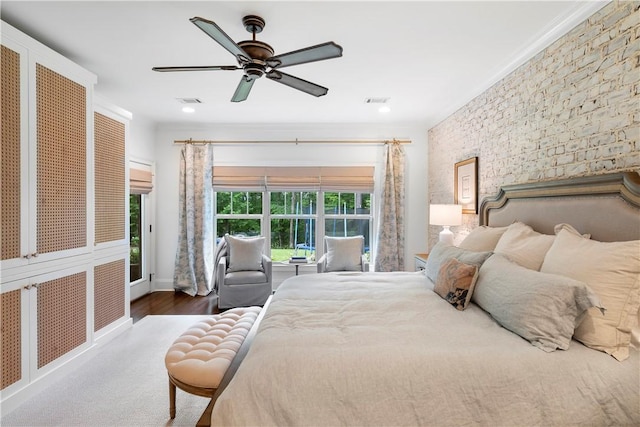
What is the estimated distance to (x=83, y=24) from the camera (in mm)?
2352

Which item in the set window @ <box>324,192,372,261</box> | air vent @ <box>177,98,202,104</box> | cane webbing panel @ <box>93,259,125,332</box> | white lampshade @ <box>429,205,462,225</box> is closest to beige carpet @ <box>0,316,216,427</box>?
cane webbing panel @ <box>93,259,125,332</box>

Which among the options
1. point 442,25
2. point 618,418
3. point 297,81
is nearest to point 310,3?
point 297,81

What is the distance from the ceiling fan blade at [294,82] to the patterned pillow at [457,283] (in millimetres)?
1631

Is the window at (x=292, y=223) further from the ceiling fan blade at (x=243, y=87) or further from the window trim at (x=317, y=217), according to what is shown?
the ceiling fan blade at (x=243, y=87)

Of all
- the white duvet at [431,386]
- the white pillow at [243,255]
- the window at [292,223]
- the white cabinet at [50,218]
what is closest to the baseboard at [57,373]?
the white cabinet at [50,218]

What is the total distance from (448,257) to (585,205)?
908mm

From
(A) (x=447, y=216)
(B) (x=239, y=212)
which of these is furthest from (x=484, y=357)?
(B) (x=239, y=212)

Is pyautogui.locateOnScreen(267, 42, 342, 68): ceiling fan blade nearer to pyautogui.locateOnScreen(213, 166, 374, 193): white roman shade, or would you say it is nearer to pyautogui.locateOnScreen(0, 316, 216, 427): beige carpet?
pyautogui.locateOnScreen(0, 316, 216, 427): beige carpet

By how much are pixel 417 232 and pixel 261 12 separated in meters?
3.95

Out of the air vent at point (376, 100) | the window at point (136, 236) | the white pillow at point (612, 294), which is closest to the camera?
the white pillow at point (612, 294)

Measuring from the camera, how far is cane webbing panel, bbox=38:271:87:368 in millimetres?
2328

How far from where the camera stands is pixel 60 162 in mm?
2496

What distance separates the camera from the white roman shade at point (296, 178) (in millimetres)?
5156

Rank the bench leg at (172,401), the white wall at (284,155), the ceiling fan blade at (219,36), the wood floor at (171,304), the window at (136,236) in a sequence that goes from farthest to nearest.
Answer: the white wall at (284,155)
the window at (136,236)
the wood floor at (171,304)
the bench leg at (172,401)
the ceiling fan blade at (219,36)
